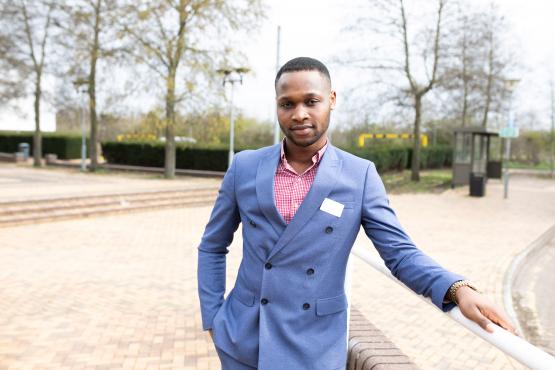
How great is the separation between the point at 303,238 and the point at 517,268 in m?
7.80

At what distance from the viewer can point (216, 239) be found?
1888 mm

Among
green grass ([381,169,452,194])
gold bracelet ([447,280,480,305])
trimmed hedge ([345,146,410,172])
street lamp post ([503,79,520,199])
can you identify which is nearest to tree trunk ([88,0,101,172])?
trimmed hedge ([345,146,410,172])

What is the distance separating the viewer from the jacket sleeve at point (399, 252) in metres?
1.48

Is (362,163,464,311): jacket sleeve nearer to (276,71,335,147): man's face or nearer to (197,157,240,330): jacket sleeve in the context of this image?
(276,71,335,147): man's face

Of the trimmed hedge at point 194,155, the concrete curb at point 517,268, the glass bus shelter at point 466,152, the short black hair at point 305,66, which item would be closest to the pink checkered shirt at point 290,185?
the short black hair at point 305,66

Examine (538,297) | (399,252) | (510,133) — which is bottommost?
(538,297)

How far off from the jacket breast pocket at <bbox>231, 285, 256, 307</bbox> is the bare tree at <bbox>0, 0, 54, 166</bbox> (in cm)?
2464

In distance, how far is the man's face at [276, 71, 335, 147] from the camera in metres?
1.65

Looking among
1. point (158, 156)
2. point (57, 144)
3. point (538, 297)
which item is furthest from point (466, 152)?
point (57, 144)

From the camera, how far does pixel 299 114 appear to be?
1.63 meters

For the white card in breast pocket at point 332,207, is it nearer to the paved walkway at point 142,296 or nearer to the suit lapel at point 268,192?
the suit lapel at point 268,192

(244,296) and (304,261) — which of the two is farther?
(244,296)

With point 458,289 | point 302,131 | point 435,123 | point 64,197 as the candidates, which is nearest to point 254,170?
point 302,131

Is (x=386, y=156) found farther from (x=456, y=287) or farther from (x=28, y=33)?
(x=456, y=287)
